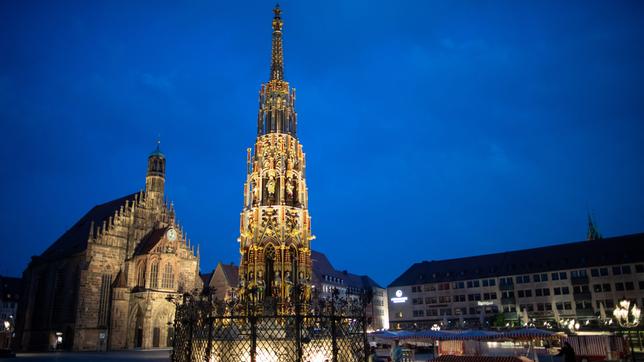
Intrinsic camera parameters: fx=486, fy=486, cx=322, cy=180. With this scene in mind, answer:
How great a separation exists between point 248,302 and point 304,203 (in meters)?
9.09

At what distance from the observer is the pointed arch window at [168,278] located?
51.9 metres

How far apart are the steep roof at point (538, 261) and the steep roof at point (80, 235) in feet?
148

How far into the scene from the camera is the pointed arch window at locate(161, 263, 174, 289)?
51.9m

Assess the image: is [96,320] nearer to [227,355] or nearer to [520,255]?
[227,355]

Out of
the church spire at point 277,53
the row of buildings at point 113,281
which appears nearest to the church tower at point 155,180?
the row of buildings at point 113,281

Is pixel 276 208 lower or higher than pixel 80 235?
lower

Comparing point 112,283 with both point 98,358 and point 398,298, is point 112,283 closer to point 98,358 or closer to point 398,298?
point 98,358

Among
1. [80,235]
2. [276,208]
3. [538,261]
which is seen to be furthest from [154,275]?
[538,261]

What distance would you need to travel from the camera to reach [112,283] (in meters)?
50.2

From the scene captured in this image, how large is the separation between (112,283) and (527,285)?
5194cm

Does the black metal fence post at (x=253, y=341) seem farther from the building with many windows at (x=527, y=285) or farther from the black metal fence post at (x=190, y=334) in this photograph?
the building with many windows at (x=527, y=285)

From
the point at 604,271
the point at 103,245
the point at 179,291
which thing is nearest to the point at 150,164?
the point at 103,245

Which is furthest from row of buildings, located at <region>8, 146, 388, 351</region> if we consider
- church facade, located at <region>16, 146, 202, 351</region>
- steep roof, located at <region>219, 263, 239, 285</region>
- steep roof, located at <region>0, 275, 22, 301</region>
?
steep roof, located at <region>0, 275, 22, 301</region>

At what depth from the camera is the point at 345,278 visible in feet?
286
